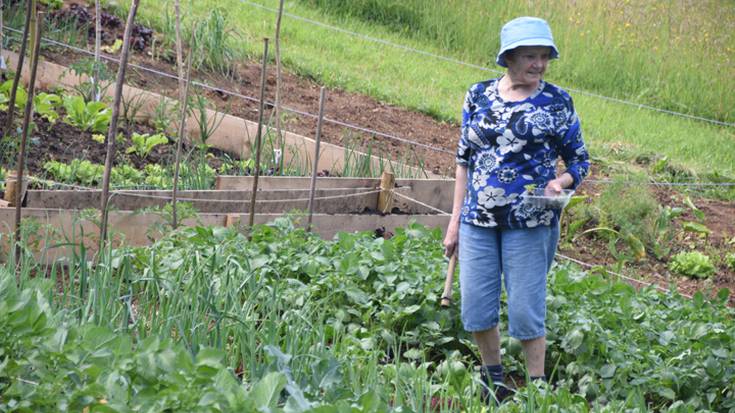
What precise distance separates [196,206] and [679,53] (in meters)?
7.94

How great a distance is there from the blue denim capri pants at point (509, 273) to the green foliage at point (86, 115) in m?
3.34

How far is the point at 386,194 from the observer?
5.82 meters

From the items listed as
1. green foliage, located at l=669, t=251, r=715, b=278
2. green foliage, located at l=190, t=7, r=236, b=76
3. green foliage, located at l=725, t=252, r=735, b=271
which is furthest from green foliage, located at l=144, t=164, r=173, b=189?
green foliage, located at l=725, t=252, r=735, b=271

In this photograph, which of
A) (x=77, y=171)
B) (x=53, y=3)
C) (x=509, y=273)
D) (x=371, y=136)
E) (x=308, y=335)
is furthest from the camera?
(x=53, y=3)

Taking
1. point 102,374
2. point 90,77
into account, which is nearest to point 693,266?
point 90,77

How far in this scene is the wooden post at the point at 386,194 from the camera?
19.1 feet

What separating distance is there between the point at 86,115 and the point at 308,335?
3.78 metres

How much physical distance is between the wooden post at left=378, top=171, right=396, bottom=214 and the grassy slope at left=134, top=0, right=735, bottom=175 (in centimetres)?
315

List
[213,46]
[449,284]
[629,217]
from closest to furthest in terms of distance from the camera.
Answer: [449,284], [629,217], [213,46]

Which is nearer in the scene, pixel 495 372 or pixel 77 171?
pixel 495 372

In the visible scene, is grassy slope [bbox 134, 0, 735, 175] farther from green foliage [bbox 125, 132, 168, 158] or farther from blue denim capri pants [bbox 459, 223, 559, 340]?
blue denim capri pants [bbox 459, 223, 559, 340]

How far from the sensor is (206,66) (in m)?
8.31

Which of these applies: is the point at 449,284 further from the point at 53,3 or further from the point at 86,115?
the point at 53,3

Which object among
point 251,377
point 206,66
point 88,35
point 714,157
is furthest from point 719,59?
point 251,377
